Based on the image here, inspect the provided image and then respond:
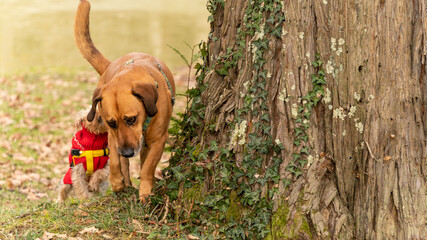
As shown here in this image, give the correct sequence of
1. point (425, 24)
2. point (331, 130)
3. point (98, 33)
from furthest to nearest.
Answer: point (98, 33)
point (331, 130)
point (425, 24)

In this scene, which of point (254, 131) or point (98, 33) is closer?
point (254, 131)

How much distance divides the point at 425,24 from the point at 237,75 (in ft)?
4.72

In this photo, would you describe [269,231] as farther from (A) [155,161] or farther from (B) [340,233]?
(A) [155,161]

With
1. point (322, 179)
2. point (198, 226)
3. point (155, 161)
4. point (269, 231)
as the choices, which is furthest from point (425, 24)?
point (155, 161)

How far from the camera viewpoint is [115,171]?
4555mm

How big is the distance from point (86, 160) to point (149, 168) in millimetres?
1294

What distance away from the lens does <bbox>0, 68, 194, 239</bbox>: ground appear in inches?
154

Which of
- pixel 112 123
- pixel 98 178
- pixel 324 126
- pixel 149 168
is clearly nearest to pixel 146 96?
pixel 112 123

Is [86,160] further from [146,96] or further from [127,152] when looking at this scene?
[146,96]

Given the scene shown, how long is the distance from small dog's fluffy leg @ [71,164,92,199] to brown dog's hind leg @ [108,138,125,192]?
1.02 metres

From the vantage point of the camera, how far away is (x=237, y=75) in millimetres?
3752

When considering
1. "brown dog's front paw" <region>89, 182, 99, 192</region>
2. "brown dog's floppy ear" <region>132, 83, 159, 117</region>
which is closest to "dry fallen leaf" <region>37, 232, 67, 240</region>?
"brown dog's floppy ear" <region>132, 83, 159, 117</region>

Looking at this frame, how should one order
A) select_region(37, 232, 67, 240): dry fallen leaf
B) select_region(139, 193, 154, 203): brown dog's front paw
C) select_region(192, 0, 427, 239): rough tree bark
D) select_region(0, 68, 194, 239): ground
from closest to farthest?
select_region(192, 0, 427, 239): rough tree bark, select_region(37, 232, 67, 240): dry fallen leaf, select_region(0, 68, 194, 239): ground, select_region(139, 193, 154, 203): brown dog's front paw

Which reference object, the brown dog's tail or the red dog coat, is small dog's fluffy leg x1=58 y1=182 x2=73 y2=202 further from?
the brown dog's tail
